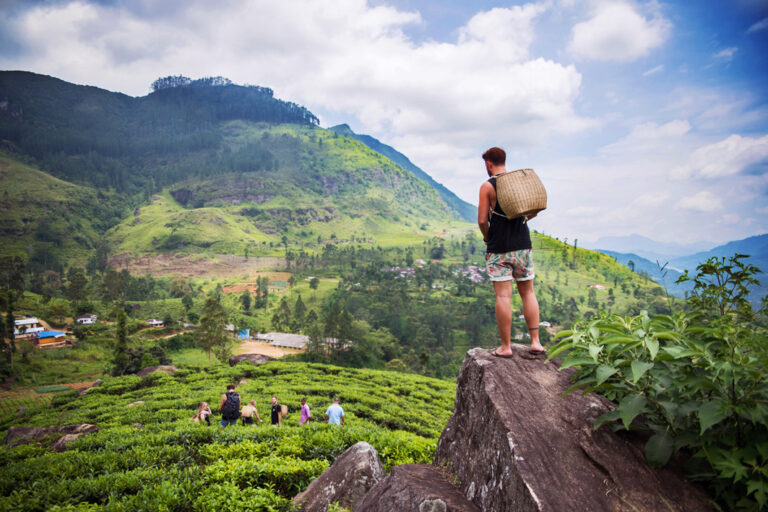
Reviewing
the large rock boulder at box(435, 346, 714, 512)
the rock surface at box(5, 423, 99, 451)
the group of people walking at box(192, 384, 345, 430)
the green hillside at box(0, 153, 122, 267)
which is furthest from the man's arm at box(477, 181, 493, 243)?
the green hillside at box(0, 153, 122, 267)

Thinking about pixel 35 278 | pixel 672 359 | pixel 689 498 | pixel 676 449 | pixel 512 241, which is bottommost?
pixel 35 278

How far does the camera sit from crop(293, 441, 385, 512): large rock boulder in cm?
457

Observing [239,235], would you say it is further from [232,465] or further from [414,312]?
[232,465]

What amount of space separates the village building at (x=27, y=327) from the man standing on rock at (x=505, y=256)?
87.8 metres

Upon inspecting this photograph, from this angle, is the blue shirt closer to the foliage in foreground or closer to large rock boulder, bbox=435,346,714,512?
large rock boulder, bbox=435,346,714,512

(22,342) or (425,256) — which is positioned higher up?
(425,256)

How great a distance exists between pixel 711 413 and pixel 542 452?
1.50m

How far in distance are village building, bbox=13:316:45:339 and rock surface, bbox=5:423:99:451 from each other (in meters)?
67.6

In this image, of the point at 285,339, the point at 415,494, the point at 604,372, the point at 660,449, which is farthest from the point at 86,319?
the point at 660,449

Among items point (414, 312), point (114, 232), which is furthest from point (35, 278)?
point (414, 312)

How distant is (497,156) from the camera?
517 centimetres

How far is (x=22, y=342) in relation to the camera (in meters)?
56.9

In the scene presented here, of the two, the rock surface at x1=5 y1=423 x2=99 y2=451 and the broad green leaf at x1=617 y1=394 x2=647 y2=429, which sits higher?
the broad green leaf at x1=617 y1=394 x2=647 y2=429

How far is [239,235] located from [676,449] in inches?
8183
